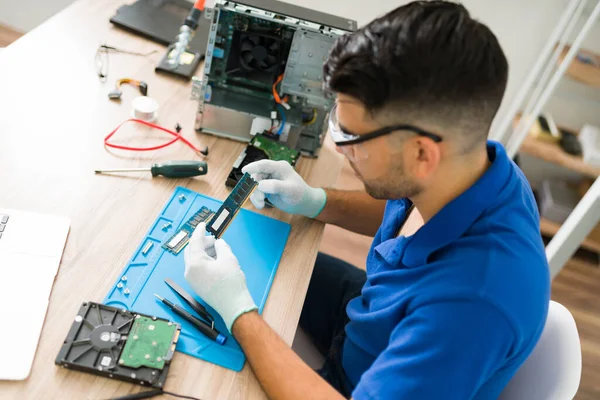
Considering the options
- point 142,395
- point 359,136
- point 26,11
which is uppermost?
point 359,136

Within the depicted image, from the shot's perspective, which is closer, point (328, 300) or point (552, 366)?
point (552, 366)

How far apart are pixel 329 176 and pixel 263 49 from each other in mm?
380

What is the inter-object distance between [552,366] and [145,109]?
1.11 m

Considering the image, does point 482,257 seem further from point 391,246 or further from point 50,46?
point 50,46

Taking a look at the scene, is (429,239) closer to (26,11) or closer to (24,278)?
(24,278)

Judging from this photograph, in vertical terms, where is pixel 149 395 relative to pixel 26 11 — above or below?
above

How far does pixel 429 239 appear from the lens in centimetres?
92

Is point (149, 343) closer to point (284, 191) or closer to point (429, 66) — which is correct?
point (284, 191)

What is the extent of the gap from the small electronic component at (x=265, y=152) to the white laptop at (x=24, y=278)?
0.45m

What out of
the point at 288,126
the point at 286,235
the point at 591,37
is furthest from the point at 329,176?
the point at 591,37

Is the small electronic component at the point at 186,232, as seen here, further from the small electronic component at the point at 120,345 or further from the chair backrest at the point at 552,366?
the chair backrest at the point at 552,366

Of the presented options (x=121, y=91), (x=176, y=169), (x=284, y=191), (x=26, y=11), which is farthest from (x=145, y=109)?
(x=26, y=11)

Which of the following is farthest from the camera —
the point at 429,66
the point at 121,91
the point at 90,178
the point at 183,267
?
the point at 121,91

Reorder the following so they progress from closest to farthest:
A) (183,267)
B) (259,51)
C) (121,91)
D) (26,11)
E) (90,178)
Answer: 1. (183,267)
2. (90,178)
3. (259,51)
4. (121,91)
5. (26,11)
